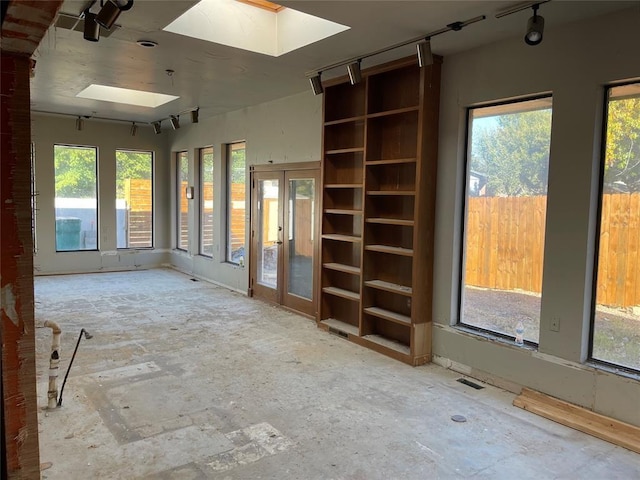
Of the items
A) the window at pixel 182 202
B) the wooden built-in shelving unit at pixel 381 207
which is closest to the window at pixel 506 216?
the wooden built-in shelving unit at pixel 381 207

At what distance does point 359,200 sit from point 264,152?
2.02m

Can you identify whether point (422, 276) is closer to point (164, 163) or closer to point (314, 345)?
point (314, 345)

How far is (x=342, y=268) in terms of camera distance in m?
5.42

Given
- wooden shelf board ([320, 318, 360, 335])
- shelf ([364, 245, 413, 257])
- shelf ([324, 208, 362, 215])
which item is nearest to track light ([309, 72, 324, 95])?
shelf ([324, 208, 362, 215])

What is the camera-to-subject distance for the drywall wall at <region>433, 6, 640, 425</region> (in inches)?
129

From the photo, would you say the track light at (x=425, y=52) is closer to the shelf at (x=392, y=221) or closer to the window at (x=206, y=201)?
the shelf at (x=392, y=221)

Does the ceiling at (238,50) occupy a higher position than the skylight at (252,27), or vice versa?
the skylight at (252,27)

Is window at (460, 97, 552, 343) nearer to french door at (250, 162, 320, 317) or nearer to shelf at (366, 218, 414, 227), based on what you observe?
shelf at (366, 218, 414, 227)

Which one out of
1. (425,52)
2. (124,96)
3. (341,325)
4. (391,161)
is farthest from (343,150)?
(124,96)

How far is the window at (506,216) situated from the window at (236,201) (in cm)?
418

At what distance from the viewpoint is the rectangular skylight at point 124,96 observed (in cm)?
689

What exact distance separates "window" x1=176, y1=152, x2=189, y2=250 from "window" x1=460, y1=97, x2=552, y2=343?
255 inches

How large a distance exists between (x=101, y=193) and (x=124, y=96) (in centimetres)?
263

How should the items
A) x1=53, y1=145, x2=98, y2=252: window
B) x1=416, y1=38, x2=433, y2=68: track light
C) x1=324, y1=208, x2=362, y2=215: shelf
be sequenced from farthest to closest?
x1=53, y1=145, x2=98, y2=252: window
x1=324, y1=208, x2=362, y2=215: shelf
x1=416, y1=38, x2=433, y2=68: track light
